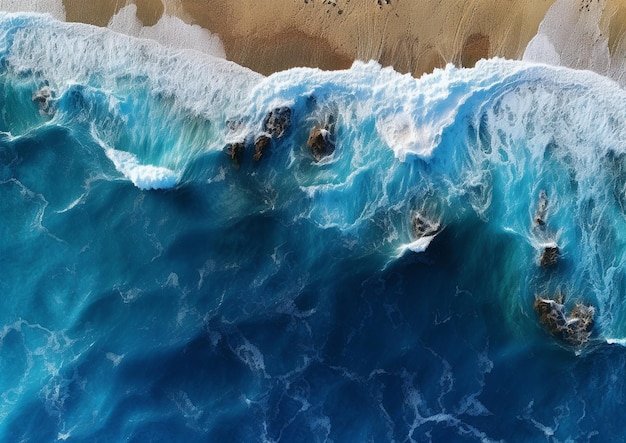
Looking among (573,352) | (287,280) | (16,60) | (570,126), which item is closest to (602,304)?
(573,352)

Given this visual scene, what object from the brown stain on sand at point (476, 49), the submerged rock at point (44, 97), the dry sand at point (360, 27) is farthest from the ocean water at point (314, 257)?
the submerged rock at point (44, 97)

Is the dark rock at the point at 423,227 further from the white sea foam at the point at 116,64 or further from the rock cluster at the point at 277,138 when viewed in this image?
the white sea foam at the point at 116,64

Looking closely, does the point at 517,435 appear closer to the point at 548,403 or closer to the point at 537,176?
the point at 548,403

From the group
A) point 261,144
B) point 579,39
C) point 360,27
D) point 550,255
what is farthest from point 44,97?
point 579,39

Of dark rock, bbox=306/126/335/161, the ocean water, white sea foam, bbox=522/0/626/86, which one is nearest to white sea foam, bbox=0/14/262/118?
the ocean water

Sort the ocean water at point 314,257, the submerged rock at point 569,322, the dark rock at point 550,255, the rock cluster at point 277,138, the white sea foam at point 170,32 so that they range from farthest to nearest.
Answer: the white sea foam at point 170,32 → the rock cluster at point 277,138 → the ocean water at point 314,257 → the dark rock at point 550,255 → the submerged rock at point 569,322

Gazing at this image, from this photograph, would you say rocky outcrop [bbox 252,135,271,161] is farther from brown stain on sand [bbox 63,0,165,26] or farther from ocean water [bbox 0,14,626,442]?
brown stain on sand [bbox 63,0,165,26]
